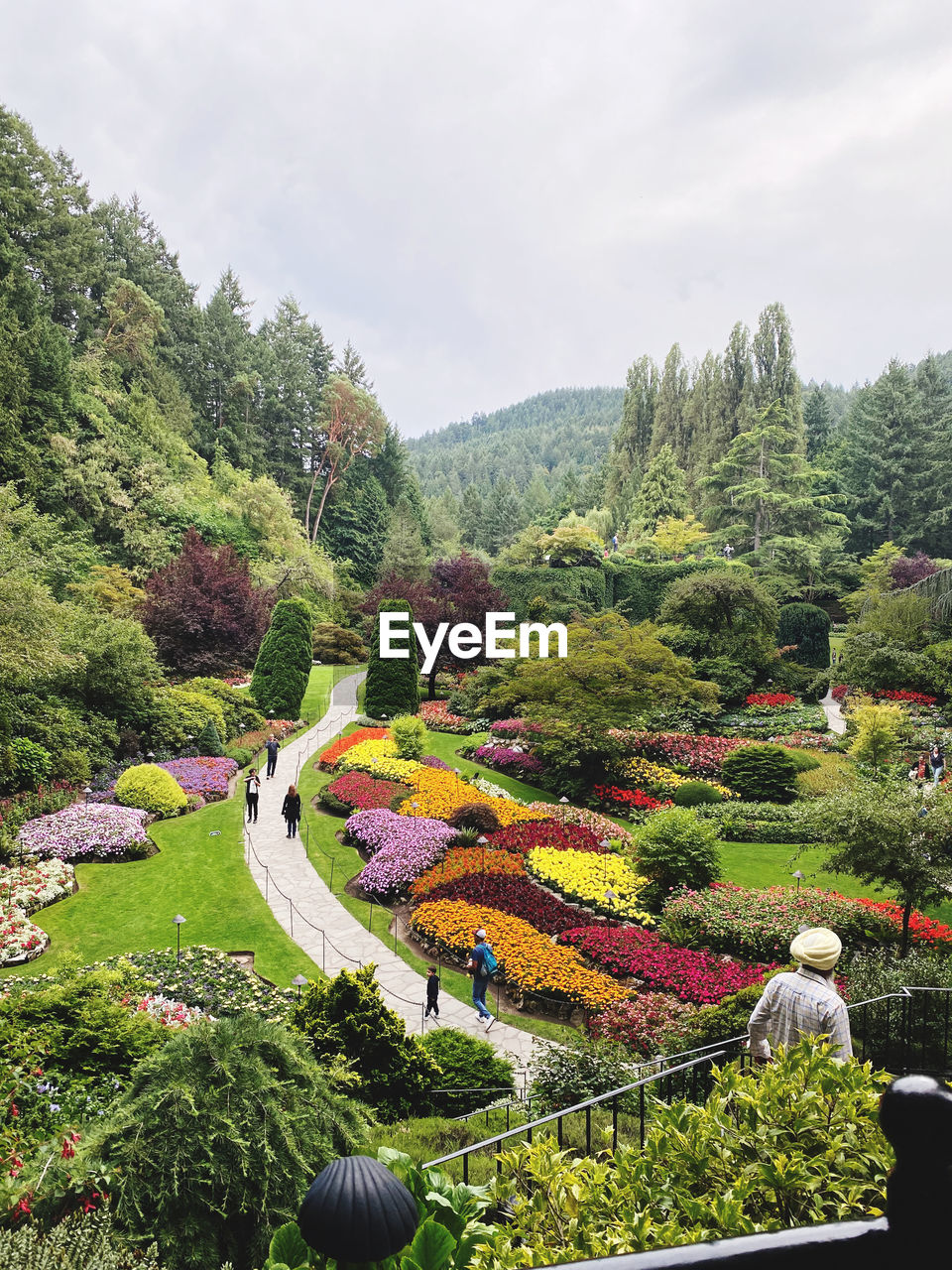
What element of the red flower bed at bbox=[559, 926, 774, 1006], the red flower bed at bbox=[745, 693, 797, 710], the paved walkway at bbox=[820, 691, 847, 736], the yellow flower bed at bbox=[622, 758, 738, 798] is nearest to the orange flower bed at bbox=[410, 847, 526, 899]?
the red flower bed at bbox=[559, 926, 774, 1006]

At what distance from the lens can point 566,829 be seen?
14711 millimetres

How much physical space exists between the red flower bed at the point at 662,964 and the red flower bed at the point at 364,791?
6104mm

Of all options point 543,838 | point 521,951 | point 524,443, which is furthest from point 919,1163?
point 524,443

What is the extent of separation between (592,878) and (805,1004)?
8.74 m

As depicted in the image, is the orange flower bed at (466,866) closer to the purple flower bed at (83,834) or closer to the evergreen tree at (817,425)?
the purple flower bed at (83,834)

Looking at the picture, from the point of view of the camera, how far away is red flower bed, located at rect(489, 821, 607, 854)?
1391 cm

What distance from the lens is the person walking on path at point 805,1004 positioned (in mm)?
4062

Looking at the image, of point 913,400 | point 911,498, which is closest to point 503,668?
point 911,498

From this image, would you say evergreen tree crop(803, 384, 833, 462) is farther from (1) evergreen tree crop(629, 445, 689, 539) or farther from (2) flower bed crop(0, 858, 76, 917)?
(2) flower bed crop(0, 858, 76, 917)

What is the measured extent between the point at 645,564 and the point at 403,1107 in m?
32.6

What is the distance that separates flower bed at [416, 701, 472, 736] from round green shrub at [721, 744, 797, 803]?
865 centimetres

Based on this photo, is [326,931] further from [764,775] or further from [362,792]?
[764,775]

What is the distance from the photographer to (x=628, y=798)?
1733cm

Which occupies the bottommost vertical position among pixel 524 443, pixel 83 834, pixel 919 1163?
pixel 83 834
